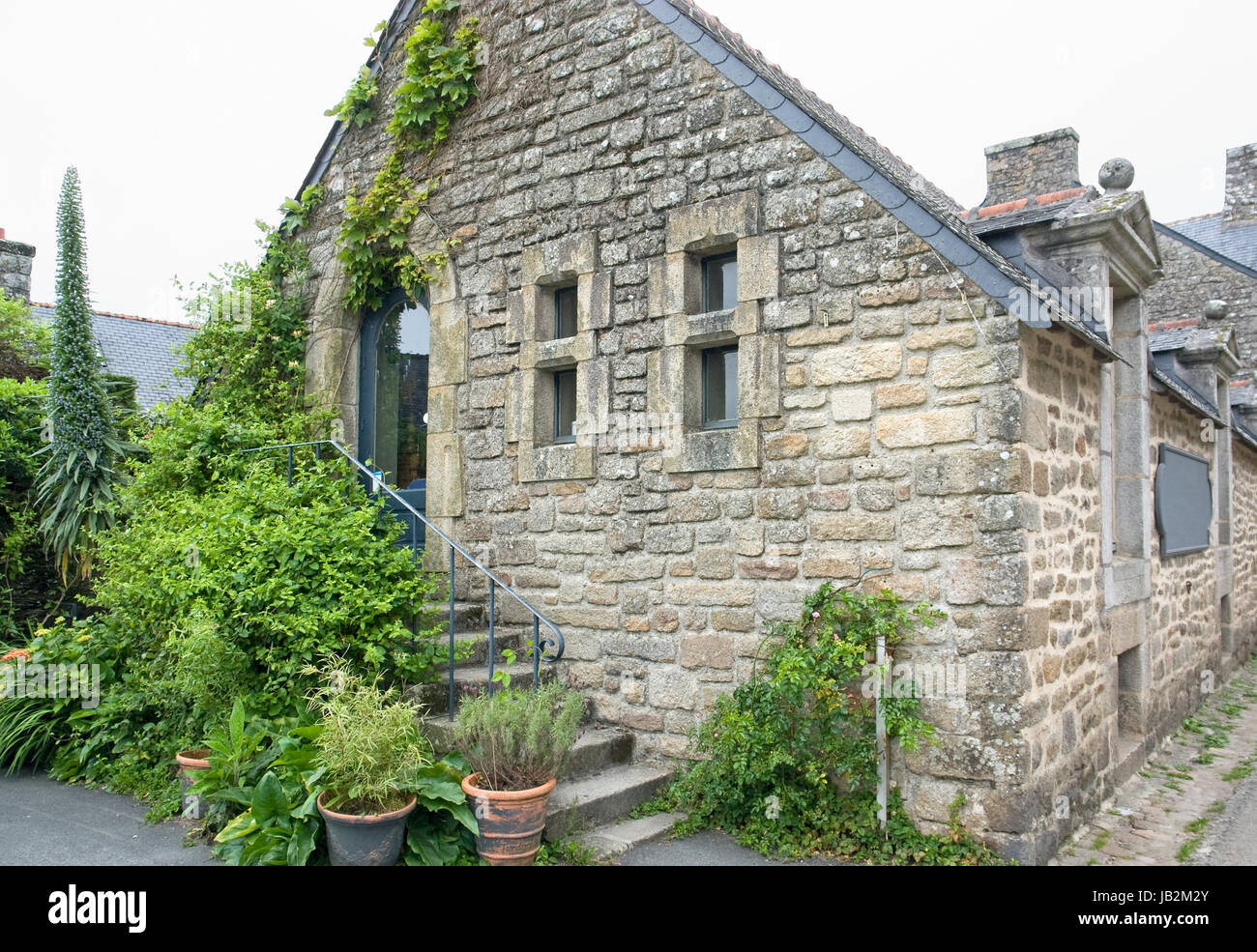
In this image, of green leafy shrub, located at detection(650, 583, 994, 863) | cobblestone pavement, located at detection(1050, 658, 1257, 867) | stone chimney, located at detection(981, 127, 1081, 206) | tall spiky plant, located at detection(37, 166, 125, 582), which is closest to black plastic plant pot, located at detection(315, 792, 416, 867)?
green leafy shrub, located at detection(650, 583, 994, 863)

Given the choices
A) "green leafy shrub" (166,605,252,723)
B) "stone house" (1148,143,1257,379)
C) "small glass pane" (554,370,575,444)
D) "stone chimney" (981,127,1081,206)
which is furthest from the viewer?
"stone house" (1148,143,1257,379)

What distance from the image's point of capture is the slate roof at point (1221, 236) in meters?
17.4

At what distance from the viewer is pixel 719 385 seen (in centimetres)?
588

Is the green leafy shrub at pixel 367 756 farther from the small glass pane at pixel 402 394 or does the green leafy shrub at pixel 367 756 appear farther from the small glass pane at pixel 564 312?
the small glass pane at pixel 402 394

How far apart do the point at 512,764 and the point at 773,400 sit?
2489 mm

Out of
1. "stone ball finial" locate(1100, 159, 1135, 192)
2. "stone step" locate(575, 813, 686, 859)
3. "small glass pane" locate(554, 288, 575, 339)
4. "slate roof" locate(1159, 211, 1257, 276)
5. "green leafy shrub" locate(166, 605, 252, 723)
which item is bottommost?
"stone step" locate(575, 813, 686, 859)

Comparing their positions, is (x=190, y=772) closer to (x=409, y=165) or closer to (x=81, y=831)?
(x=81, y=831)

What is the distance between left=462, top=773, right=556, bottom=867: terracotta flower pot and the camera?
14.5 ft

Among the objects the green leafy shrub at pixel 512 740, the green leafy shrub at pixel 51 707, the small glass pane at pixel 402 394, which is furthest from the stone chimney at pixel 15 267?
the green leafy shrub at pixel 512 740

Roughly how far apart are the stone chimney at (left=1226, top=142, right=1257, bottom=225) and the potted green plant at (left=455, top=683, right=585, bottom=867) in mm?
19551

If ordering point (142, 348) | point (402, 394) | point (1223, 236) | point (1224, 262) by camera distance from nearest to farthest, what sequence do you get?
point (402, 394)
point (1224, 262)
point (1223, 236)
point (142, 348)

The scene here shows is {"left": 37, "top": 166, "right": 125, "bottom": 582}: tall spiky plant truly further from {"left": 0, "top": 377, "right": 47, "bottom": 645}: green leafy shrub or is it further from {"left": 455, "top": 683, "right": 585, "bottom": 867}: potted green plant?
{"left": 455, "top": 683, "right": 585, "bottom": 867}: potted green plant

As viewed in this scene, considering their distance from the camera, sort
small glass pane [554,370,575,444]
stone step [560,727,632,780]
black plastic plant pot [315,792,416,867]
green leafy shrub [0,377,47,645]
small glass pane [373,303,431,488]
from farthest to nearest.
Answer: green leafy shrub [0,377,47,645] → small glass pane [373,303,431,488] → small glass pane [554,370,575,444] → stone step [560,727,632,780] → black plastic plant pot [315,792,416,867]

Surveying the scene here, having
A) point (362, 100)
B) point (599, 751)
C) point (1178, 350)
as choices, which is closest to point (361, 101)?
point (362, 100)
